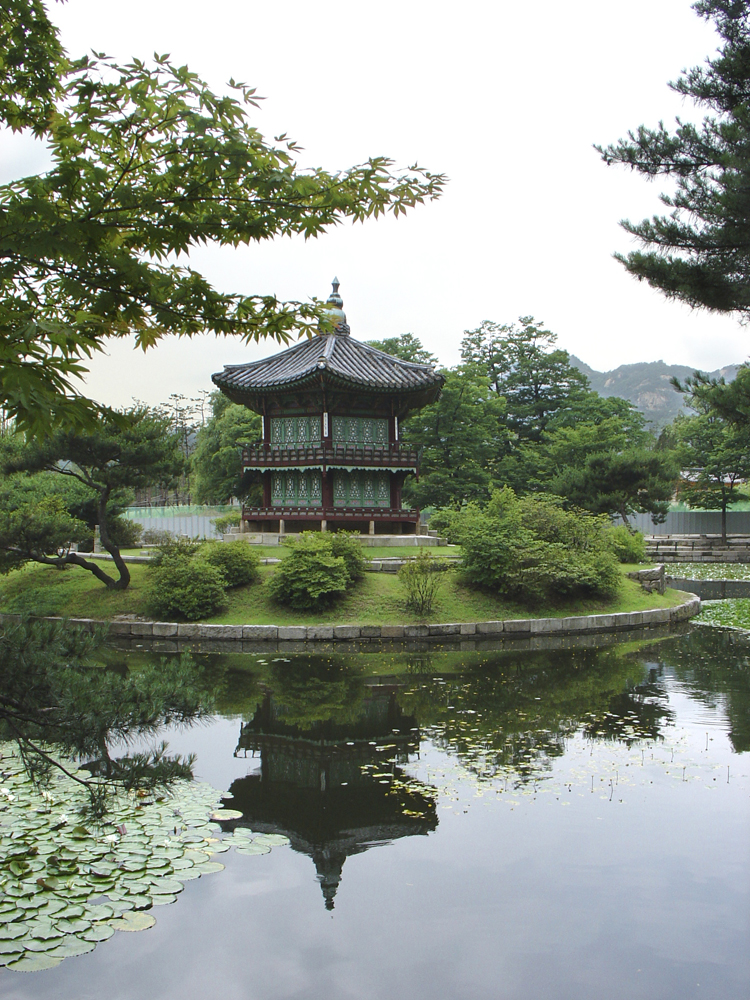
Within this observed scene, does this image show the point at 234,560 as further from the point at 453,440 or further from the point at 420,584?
the point at 453,440

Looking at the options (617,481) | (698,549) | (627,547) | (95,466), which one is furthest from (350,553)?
(698,549)

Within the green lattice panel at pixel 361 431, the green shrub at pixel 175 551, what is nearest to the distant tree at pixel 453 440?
the green lattice panel at pixel 361 431

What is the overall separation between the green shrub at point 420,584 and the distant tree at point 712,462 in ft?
85.3

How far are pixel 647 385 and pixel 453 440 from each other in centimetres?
15828

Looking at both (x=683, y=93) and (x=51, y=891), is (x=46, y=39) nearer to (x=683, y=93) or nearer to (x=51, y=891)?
(x=51, y=891)

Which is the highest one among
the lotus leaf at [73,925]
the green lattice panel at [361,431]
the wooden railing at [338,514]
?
the green lattice panel at [361,431]

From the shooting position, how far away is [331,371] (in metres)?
23.8

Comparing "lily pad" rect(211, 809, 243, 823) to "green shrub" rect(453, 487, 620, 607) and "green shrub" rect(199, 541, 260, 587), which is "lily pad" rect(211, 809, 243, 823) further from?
"green shrub" rect(453, 487, 620, 607)

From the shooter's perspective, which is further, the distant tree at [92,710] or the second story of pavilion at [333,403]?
the second story of pavilion at [333,403]

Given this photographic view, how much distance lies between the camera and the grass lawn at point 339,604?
16.5 m

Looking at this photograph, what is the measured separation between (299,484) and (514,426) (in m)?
17.5

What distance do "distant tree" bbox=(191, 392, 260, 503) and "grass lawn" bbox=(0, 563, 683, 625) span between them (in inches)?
685

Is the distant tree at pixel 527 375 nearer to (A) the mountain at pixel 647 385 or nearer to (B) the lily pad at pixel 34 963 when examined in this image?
(B) the lily pad at pixel 34 963

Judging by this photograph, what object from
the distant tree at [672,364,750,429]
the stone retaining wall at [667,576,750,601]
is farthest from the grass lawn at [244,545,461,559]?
the stone retaining wall at [667,576,750,601]
